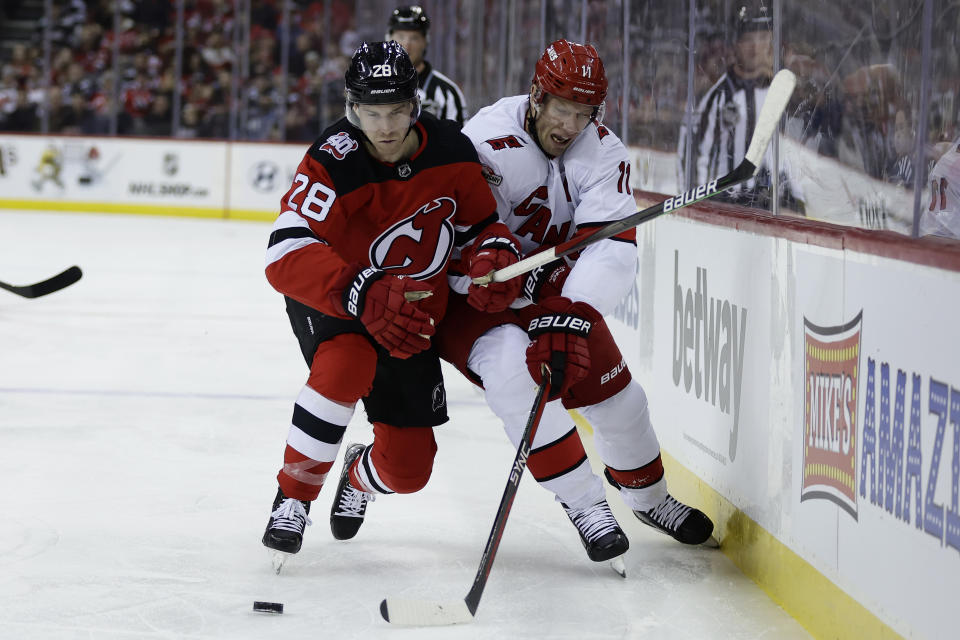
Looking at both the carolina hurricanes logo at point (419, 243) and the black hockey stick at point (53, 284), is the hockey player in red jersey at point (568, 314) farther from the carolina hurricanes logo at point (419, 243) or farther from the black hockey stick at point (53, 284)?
the black hockey stick at point (53, 284)

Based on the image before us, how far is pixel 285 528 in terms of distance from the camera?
2.34 metres

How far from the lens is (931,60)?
1865 mm

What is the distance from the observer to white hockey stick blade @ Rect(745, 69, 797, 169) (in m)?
2.03

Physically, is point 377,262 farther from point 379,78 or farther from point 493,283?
point 379,78

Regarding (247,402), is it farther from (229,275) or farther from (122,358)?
(229,275)

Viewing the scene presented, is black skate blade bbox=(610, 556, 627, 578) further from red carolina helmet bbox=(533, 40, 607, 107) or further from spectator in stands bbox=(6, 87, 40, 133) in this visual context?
spectator in stands bbox=(6, 87, 40, 133)

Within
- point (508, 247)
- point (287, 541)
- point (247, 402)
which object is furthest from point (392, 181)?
point (247, 402)

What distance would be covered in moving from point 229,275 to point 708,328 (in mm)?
4942

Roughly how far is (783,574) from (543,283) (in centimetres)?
76

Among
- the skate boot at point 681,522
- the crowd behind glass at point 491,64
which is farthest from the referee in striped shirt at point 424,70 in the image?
the skate boot at point 681,522

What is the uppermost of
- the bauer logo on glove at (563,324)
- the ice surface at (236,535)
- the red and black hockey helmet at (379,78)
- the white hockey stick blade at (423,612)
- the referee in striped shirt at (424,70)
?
the referee in striped shirt at (424,70)

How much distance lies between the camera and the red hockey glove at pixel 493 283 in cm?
228

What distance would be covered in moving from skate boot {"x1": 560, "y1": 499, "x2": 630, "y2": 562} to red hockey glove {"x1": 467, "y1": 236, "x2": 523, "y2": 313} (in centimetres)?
44

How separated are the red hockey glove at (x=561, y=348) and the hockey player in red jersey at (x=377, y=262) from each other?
10 centimetres
